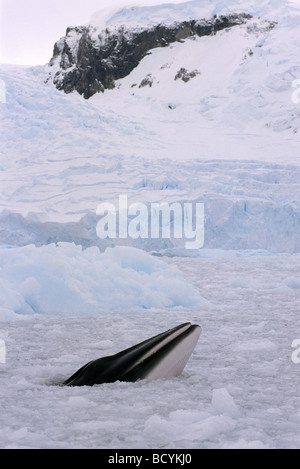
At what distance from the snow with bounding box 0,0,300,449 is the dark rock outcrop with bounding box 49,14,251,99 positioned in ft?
8.48

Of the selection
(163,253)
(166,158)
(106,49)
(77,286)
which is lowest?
(163,253)

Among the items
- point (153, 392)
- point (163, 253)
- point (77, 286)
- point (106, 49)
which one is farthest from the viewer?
point (106, 49)

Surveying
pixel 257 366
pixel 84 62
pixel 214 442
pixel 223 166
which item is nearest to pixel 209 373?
pixel 257 366

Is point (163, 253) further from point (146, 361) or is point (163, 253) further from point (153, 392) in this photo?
point (153, 392)

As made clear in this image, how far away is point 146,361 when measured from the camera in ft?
10.7

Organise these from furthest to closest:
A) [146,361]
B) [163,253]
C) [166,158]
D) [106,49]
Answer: [106,49] < [166,158] < [163,253] < [146,361]

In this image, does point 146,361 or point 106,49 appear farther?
point 106,49

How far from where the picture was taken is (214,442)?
2.30 m

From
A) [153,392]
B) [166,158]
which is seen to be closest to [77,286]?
[153,392]

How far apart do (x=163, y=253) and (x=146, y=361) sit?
16.3m

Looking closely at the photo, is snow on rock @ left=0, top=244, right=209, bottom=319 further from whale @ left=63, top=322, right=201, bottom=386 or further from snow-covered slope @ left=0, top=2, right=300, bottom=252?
snow-covered slope @ left=0, top=2, right=300, bottom=252

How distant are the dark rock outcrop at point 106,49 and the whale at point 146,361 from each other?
185 ft

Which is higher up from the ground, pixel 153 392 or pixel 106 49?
pixel 106 49

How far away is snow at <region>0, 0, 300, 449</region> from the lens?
273 centimetres
